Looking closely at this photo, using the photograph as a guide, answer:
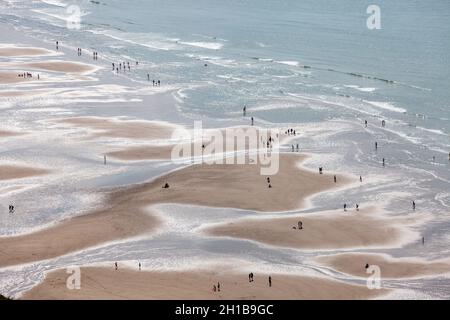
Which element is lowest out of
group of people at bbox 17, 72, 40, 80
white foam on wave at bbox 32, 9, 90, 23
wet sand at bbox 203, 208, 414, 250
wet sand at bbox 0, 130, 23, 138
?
wet sand at bbox 203, 208, 414, 250

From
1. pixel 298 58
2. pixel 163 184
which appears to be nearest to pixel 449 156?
pixel 163 184

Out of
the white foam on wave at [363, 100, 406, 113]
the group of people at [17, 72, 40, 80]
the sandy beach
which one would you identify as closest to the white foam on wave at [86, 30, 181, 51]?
the sandy beach

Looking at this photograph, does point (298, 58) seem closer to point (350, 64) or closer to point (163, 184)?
point (350, 64)

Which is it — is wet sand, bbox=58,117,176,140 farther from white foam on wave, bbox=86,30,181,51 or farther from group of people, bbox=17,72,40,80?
white foam on wave, bbox=86,30,181,51

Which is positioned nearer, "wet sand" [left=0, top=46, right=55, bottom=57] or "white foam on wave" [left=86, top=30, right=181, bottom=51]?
"wet sand" [left=0, top=46, right=55, bottom=57]

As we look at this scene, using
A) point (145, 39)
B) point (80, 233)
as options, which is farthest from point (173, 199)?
point (145, 39)

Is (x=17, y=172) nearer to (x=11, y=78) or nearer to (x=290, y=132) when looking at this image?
(x=290, y=132)
